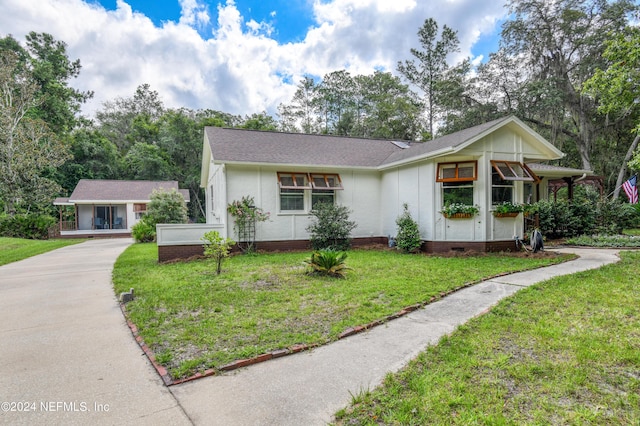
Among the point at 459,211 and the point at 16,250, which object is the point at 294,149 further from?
the point at 16,250

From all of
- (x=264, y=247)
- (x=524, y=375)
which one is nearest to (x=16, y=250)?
(x=264, y=247)

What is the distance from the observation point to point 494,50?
2191 cm

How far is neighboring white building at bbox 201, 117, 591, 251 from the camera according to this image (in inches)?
380

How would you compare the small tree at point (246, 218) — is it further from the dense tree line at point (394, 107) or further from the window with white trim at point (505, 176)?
the dense tree line at point (394, 107)

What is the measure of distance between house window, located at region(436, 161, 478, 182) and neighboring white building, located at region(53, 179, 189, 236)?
70.0 ft

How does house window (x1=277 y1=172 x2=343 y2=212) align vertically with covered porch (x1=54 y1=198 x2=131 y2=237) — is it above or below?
above

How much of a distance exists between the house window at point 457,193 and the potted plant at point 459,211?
17 centimetres

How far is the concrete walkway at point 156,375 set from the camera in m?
2.35

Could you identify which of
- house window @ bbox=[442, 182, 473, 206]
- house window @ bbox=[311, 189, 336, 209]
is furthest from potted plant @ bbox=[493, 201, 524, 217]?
house window @ bbox=[311, 189, 336, 209]

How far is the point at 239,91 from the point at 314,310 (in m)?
23.9

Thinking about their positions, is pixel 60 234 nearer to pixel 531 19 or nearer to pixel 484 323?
pixel 484 323

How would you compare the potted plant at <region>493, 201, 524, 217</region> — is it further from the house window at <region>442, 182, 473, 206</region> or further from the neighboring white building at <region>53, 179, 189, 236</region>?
the neighboring white building at <region>53, 179, 189, 236</region>

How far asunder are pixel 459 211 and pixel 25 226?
24.1 meters

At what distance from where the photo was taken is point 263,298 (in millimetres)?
5344
